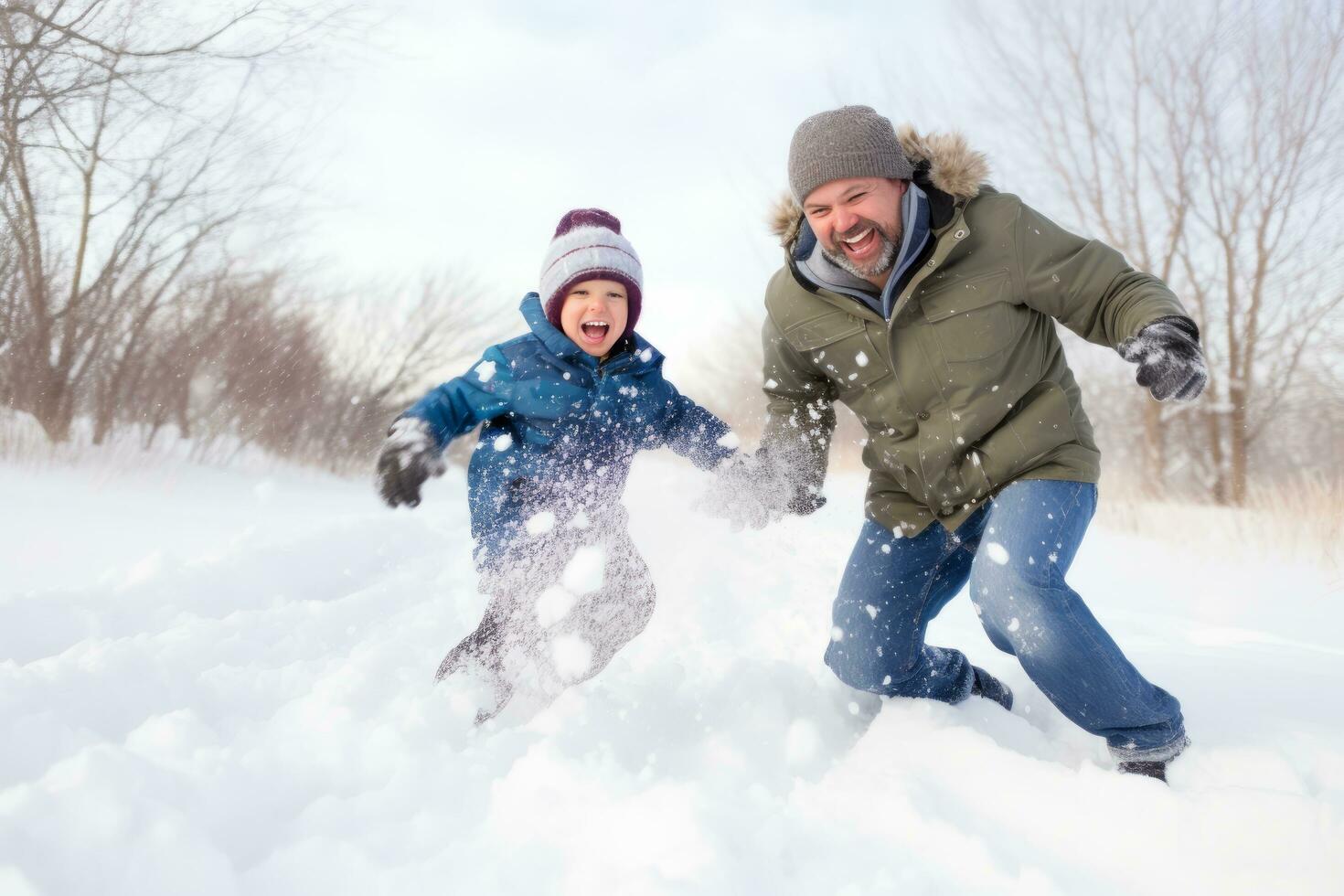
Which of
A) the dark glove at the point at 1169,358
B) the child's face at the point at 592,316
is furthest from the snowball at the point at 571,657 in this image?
the dark glove at the point at 1169,358

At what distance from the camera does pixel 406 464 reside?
2254 mm

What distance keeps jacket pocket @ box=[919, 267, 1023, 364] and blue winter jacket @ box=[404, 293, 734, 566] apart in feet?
2.98

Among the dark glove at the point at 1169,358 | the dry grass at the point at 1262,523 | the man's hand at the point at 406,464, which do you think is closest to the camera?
the dark glove at the point at 1169,358

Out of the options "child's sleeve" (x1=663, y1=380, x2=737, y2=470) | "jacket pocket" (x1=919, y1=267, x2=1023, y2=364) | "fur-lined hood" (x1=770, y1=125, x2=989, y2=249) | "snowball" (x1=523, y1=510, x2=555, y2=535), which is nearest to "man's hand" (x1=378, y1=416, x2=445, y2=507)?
"snowball" (x1=523, y1=510, x2=555, y2=535)

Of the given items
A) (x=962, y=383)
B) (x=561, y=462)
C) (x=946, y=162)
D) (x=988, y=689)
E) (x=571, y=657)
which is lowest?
(x=988, y=689)

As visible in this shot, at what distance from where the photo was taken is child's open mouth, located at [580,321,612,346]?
256 centimetres

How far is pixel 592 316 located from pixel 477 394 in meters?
0.42

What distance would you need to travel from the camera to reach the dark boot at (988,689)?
2.53 meters

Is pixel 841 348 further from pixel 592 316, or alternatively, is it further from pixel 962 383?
pixel 592 316

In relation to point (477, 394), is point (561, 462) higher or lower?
lower

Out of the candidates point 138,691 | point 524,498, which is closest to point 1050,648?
point 524,498

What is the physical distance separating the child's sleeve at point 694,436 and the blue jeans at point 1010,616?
1.73 ft

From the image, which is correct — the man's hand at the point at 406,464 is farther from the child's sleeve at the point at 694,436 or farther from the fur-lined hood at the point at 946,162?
the fur-lined hood at the point at 946,162

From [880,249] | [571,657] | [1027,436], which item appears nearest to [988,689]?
[1027,436]
